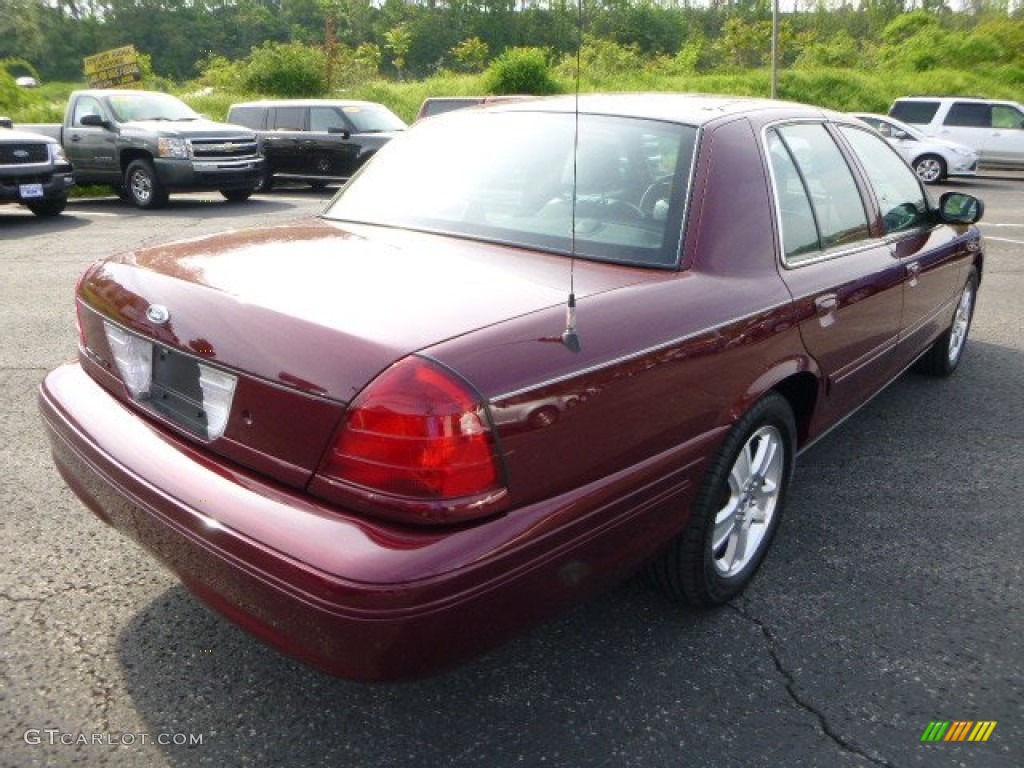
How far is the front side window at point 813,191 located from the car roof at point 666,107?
0.10 m

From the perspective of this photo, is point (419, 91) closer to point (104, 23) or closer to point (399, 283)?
point (399, 283)

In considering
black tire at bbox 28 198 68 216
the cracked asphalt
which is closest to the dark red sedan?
the cracked asphalt

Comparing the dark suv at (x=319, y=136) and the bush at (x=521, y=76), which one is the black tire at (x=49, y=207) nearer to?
the dark suv at (x=319, y=136)

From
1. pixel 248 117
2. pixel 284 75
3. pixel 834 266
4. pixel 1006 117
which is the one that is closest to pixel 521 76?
pixel 284 75

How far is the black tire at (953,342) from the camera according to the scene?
5055mm

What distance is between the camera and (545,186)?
9.25 ft

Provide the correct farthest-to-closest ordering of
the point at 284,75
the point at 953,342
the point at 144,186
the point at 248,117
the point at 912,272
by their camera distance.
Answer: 1. the point at 284,75
2. the point at 248,117
3. the point at 144,186
4. the point at 953,342
5. the point at 912,272

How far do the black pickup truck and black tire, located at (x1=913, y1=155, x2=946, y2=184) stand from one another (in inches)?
499

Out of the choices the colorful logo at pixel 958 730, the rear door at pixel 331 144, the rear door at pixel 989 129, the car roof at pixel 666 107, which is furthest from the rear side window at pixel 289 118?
the colorful logo at pixel 958 730

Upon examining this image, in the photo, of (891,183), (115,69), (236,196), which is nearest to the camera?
(891,183)

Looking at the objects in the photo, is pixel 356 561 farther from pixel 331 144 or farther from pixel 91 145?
pixel 331 144

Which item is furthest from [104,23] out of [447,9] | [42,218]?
[42,218]

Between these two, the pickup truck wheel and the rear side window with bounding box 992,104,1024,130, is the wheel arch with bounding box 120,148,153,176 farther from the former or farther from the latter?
the rear side window with bounding box 992,104,1024,130

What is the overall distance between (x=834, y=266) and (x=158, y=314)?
224cm
